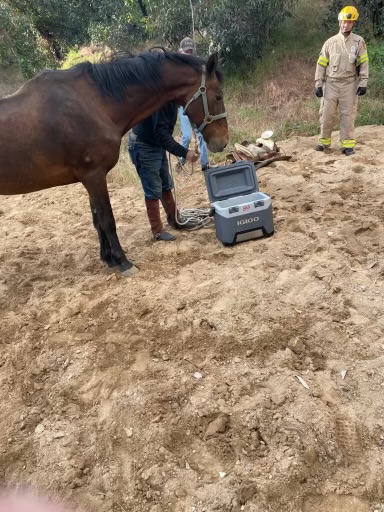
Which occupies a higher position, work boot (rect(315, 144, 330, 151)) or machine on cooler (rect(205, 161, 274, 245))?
machine on cooler (rect(205, 161, 274, 245))

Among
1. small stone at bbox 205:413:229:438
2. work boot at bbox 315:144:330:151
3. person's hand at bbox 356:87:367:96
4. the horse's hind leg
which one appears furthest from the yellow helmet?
small stone at bbox 205:413:229:438

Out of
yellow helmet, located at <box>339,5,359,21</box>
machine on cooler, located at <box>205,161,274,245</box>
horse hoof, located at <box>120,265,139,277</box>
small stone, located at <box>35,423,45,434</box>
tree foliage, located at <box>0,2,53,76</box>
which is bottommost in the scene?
small stone, located at <box>35,423,45,434</box>

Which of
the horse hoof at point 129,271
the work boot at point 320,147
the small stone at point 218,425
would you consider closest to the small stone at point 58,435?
the small stone at point 218,425

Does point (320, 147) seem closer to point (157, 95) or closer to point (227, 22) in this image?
point (157, 95)

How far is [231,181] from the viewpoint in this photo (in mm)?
4105

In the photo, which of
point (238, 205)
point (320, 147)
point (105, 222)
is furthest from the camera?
point (320, 147)

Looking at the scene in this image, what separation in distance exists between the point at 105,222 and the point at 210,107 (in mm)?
1355

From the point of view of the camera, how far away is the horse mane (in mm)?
3312

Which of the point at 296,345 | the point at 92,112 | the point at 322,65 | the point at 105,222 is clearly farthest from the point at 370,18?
the point at 296,345

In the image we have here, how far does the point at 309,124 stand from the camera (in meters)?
7.36

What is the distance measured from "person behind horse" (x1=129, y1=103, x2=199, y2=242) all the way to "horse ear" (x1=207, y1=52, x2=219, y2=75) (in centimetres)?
43

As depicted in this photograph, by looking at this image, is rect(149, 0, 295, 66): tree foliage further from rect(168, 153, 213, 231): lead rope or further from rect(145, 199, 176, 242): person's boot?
rect(145, 199, 176, 242): person's boot

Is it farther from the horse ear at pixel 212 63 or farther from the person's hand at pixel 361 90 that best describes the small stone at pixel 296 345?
the person's hand at pixel 361 90

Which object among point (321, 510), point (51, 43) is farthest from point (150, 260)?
point (51, 43)
